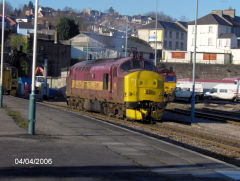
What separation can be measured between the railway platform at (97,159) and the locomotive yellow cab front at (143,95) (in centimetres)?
618

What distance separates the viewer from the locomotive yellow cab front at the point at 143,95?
19.7 metres

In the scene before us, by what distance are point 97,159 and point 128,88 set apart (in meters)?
10.8

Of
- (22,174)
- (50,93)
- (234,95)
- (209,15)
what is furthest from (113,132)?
(209,15)

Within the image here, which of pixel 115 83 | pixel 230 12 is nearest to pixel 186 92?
pixel 115 83

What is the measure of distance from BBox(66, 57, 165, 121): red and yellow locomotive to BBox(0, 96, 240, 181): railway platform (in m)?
6.28

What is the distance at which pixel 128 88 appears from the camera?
19.8 meters

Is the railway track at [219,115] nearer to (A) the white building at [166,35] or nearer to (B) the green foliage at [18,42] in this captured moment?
(B) the green foliage at [18,42]

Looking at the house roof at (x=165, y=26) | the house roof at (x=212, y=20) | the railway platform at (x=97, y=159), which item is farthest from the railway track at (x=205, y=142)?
the house roof at (x=165, y=26)

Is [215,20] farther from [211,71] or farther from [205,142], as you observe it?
[205,142]

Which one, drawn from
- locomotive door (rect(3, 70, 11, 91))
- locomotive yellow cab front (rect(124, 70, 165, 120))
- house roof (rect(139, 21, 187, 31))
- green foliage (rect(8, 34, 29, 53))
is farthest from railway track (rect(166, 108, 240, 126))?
house roof (rect(139, 21, 187, 31))

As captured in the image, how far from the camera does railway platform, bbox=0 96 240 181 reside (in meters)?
7.70

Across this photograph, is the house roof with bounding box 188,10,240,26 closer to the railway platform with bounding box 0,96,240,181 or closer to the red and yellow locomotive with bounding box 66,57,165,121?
the red and yellow locomotive with bounding box 66,57,165,121

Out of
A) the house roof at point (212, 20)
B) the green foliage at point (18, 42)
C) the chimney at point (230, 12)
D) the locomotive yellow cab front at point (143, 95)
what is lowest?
the locomotive yellow cab front at point (143, 95)
